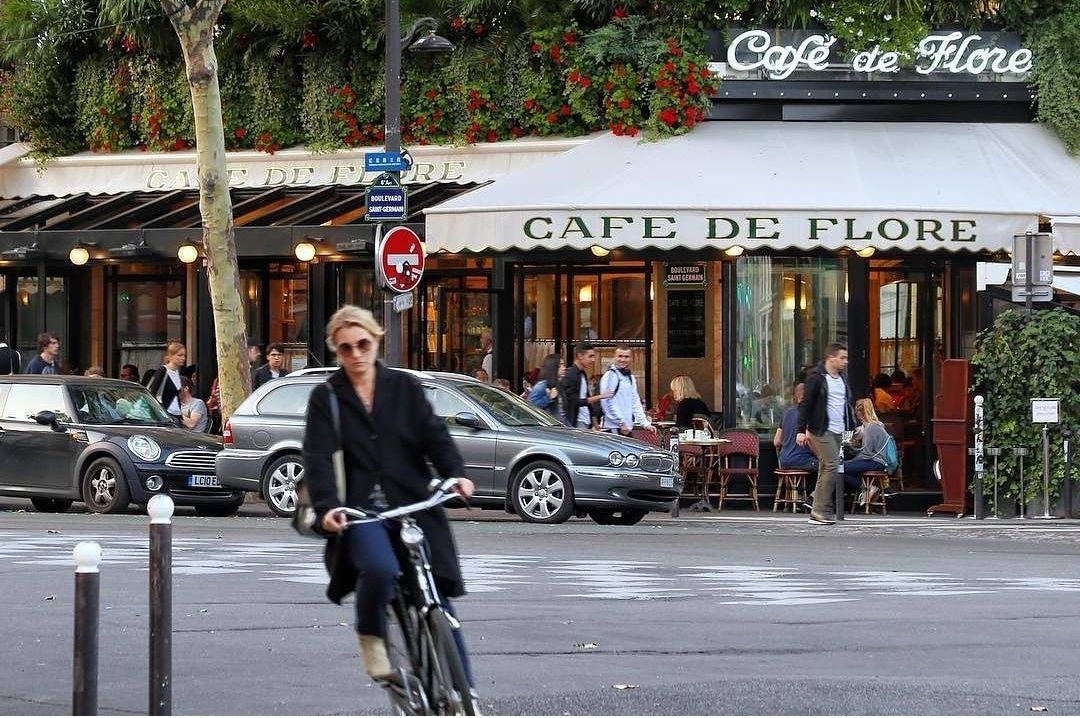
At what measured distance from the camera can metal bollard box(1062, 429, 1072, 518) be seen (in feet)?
70.3

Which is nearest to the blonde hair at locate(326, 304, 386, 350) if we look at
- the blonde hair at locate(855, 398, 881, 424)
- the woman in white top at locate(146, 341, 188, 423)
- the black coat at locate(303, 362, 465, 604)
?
the black coat at locate(303, 362, 465, 604)

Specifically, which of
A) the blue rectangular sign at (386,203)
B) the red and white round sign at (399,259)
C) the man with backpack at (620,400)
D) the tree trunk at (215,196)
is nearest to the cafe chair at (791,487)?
the man with backpack at (620,400)

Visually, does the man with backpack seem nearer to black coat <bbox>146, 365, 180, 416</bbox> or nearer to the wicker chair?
the wicker chair

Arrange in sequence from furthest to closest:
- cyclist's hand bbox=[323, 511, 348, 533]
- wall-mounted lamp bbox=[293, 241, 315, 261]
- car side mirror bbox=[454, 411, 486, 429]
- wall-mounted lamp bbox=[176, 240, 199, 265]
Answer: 1. wall-mounted lamp bbox=[176, 240, 199, 265]
2. wall-mounted lamp bbox=[293, 241, 315, 261]
3. car side mirror bbox=[454, 411, 486, 429]
4. cyclist's hand bbox=[323, 511, 348, 533]

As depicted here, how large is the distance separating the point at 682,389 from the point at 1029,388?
15.7ft

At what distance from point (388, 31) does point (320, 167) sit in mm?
6077

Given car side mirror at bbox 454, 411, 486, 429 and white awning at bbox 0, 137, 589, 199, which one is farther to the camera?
white awning at bbox 0, 137, 589, 199

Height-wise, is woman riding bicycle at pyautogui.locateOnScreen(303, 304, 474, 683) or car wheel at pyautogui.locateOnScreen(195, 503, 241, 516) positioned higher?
woman riding bicycle at pyautogui.locateOnScreen(303, 304, 474, 683)

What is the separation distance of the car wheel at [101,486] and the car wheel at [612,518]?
16.4ft

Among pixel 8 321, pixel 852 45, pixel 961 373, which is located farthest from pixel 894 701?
pixel 8 321

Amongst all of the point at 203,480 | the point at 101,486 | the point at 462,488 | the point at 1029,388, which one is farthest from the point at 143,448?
the point at 462,488

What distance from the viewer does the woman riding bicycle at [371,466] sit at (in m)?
7.52

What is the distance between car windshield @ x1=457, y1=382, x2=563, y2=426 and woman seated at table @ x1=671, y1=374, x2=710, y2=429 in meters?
4.02

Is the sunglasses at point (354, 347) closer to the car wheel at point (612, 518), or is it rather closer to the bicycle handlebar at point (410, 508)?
the bicycle handlebar at point (410, 508)
